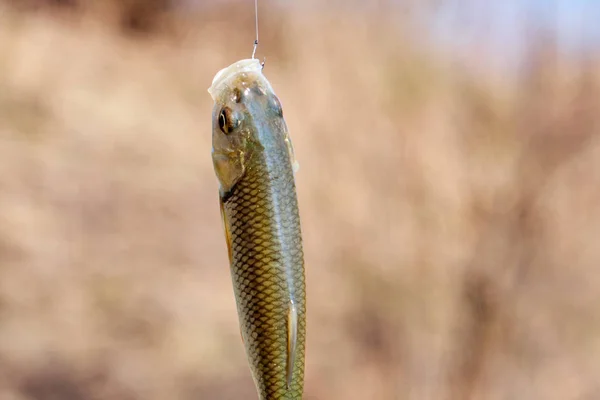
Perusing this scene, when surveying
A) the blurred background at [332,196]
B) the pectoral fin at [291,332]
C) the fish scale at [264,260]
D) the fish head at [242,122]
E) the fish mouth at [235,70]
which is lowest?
the pectoral fin at [291,332]

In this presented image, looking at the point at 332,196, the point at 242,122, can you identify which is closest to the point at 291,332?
the point at 242,122

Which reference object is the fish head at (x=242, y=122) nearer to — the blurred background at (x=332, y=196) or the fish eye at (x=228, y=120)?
the fish eye at (x=228, y=120)

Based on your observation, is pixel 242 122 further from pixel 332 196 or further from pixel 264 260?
pixel 332 196

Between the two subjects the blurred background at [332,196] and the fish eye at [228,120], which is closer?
the fish eye at [228,120]

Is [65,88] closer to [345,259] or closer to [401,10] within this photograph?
[345,259]

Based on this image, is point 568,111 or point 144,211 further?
point 568,111

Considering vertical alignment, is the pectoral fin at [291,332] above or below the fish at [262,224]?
below

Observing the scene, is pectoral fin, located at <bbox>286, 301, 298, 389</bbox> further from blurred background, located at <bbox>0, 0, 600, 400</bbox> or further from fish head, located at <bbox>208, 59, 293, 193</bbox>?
blurred background, located at <bbox>0, 0, 600, 400</bbox>

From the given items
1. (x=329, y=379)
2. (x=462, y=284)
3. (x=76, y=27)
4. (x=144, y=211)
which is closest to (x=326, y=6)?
(x=76, y=27)

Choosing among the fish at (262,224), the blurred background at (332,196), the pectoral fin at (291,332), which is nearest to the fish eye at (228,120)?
the fish at (262,224)
